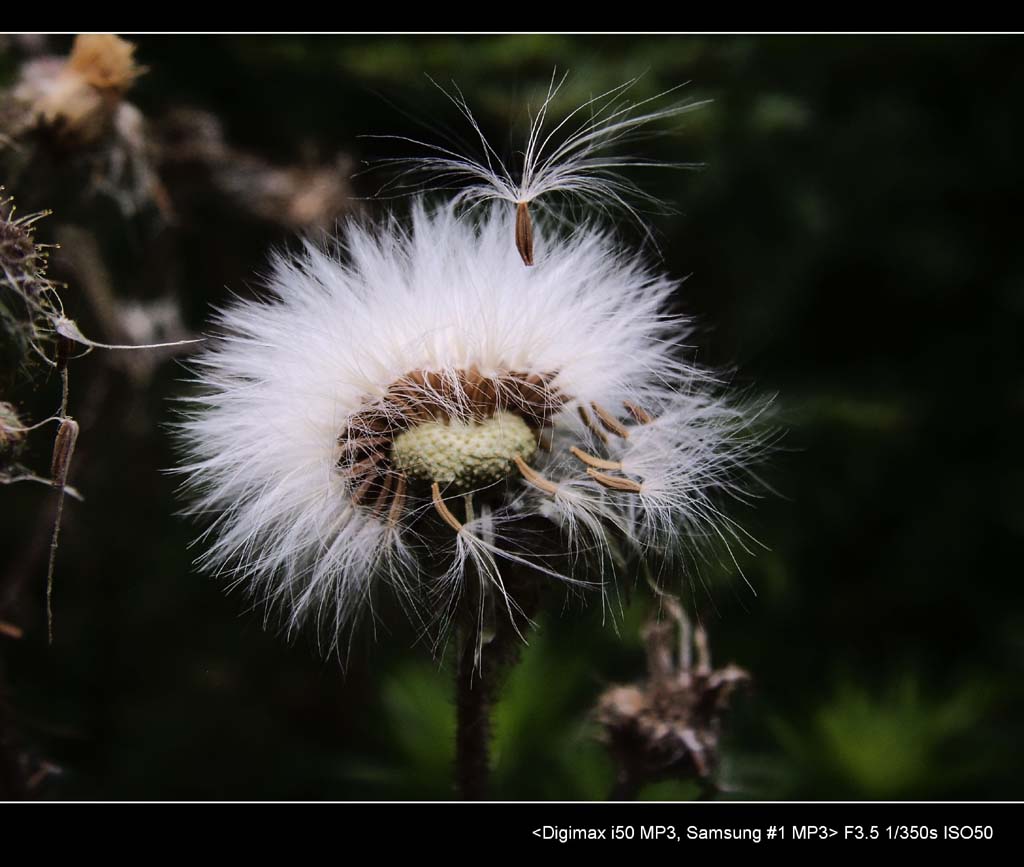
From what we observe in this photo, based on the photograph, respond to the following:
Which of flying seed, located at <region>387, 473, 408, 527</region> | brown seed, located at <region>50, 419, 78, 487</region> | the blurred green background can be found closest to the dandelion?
Result: flying seed, located at <region>387, 473, 408, 527</region>

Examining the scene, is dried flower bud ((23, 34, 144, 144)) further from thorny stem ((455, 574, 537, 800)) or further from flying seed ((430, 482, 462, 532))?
thorny stem ((455, 574, 537, 800))

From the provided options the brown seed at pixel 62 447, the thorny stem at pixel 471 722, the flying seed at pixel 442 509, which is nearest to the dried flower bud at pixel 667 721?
the thorny stem at pixel 471 722

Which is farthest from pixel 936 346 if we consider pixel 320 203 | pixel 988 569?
pixel 320 203

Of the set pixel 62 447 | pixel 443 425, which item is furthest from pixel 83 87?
pixel 443 425

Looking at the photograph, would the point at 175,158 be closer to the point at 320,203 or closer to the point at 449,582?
the point at 320,203

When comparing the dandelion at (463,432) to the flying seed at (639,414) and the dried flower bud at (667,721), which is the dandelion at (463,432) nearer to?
the flying seed at (639,414)

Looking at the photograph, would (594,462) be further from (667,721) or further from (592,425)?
(667,721)

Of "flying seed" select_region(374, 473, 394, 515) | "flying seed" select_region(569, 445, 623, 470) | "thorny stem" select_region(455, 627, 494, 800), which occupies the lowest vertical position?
"thorny stem" select_region(455, 627, 494, 800)
